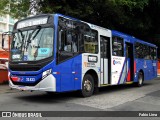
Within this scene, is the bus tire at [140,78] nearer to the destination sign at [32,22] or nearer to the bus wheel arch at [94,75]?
the bus wheel arch at [94,75]

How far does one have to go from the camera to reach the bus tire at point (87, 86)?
40.7 ft

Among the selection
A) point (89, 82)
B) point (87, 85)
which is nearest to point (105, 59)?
point (89, 82)

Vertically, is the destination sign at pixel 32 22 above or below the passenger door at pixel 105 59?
above

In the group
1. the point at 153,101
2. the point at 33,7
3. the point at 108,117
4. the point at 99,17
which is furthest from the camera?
the point at 99,17

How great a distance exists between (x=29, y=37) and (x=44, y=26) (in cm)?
72

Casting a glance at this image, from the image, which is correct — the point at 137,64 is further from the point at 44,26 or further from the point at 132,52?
the point at 44,26

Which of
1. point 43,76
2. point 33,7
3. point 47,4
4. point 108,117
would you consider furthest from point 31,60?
point 33,7

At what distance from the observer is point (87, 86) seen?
12703 mm

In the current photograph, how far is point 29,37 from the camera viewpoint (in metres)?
11.3

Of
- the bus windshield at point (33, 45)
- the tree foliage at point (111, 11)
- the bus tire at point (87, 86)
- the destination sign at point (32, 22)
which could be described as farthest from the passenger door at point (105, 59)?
the tree foliage at point (111, 11)

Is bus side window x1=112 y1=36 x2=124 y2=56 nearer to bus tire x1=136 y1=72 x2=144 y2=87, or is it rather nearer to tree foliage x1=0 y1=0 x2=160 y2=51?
tree foliage x1=0 y1=0 x2=160 y2=51

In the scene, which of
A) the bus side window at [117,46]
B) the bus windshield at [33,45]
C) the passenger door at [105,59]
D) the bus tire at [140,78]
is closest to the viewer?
the bus windshield at [33,45]

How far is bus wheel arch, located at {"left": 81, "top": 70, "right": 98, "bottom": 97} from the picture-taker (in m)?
12.4

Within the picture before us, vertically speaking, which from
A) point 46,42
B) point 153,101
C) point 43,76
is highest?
point 46,42
